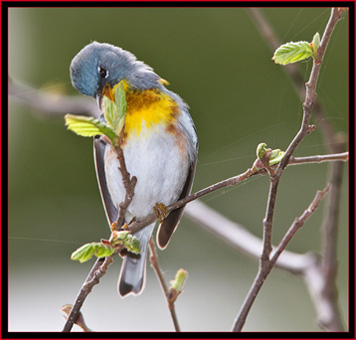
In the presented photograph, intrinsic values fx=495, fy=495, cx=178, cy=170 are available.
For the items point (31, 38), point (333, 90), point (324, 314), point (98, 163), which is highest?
point (31, 38)

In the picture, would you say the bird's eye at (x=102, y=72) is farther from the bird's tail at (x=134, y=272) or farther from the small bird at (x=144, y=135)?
the bird's tail at (x=134, y=272)

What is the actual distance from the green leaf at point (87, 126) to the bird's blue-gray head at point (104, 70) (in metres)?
0.36

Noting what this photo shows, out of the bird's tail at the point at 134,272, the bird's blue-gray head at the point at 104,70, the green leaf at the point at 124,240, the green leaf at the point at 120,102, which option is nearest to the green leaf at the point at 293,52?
the green leaf at the point at 120,102

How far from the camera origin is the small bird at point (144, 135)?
4.02 ft

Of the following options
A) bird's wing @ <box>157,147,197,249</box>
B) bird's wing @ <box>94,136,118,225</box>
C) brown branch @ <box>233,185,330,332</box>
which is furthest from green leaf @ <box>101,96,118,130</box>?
bird's wing @ <box>94,136,118,225</box>

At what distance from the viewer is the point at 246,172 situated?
33.8 inches

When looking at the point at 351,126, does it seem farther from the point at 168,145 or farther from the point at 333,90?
the point at 333,90

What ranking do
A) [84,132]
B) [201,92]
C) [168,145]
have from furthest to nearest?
[168,145]
[201,92]
[84,132]

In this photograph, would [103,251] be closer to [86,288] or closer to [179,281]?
[86,288]

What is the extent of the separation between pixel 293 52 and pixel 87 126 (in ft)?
1.13

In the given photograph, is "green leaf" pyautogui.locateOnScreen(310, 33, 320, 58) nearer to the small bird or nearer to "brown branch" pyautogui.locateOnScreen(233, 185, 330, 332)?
"brown branch" pyautogui.locateOnScreen(233, 185, 330, 332)

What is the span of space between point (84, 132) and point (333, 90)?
1.08 m

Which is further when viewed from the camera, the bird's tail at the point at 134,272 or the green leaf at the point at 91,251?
the bird's tail at the point at 134,272

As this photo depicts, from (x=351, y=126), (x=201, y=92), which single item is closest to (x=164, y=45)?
(x=201, y=92)
